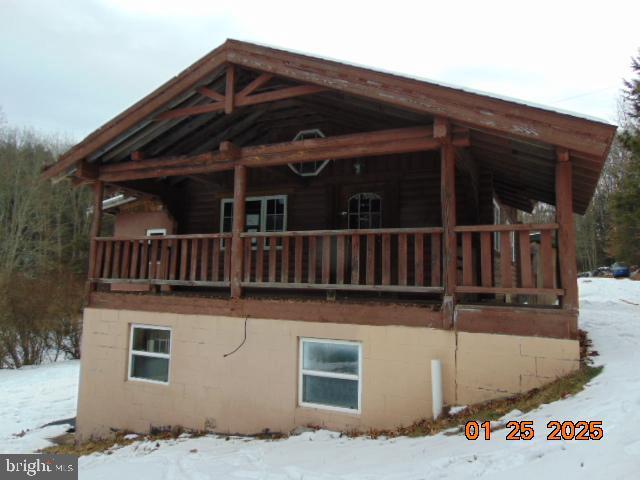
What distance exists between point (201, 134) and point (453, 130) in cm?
550

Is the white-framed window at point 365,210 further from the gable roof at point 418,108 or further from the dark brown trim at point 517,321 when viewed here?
the dark brown trim at point 517,321

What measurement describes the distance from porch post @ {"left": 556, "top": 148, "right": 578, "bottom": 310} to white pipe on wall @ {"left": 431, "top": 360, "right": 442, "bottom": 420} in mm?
1719

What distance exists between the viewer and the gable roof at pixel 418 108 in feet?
17.0

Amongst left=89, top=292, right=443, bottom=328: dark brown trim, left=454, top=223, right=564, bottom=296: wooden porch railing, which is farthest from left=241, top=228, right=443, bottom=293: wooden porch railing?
left=454, top=223, right=564, bottom=296: wooden porch railing

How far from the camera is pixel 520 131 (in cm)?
539

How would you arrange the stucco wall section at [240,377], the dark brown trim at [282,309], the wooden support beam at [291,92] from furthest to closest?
the wooden support beam at [291,92] < the dark brown trim at [282,309] < the stucco wall section at [240,377]

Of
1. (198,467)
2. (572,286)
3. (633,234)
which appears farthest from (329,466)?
(633,234)

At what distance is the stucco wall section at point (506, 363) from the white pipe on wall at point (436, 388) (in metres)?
0.24

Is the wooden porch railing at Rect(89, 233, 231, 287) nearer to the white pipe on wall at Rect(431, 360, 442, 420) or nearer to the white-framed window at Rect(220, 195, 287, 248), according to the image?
the white-framed window at Rect(220, 195, 287, 248)

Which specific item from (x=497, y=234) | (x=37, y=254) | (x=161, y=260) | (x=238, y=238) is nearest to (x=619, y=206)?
(x=497, y=234)

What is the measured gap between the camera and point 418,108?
5.95 meters

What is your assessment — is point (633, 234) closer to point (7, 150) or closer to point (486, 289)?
point (486, 289)

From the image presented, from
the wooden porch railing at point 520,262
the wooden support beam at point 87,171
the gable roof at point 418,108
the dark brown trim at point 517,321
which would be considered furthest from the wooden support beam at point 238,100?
the dark brown trim at point 517,321

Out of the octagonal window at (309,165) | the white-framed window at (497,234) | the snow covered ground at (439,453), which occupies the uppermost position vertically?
the octagonal window at (309,165)
